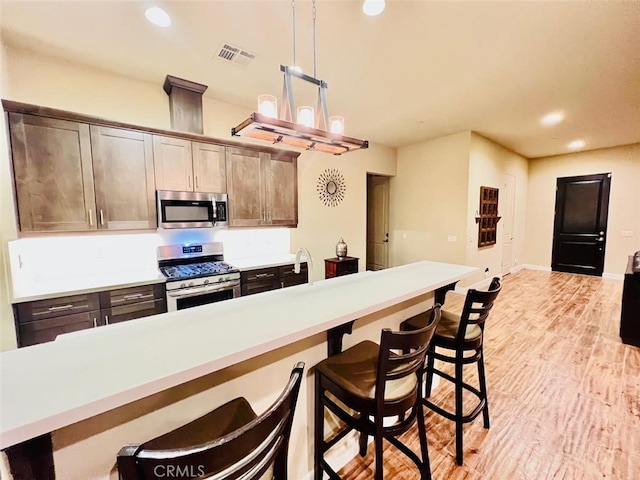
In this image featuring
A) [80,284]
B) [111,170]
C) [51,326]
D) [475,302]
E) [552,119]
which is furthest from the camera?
[552,119]

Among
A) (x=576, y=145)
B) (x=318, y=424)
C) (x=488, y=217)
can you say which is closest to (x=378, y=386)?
(x=318, y=424)

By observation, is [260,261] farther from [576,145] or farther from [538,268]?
[538,268]

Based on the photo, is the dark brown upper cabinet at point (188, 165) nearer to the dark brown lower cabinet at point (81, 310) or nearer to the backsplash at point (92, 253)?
the backsplash at point (92, 253)

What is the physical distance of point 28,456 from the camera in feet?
2.60

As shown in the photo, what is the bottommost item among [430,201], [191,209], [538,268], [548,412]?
[548,412]

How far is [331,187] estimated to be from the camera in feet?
15.9

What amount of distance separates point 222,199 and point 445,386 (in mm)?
3042

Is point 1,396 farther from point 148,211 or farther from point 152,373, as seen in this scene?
point 148,211

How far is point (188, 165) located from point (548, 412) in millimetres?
4046

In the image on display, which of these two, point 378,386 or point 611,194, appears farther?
point 611,194

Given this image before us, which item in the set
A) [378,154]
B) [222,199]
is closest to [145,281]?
[222,199]

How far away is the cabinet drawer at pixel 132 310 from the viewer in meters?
2.48

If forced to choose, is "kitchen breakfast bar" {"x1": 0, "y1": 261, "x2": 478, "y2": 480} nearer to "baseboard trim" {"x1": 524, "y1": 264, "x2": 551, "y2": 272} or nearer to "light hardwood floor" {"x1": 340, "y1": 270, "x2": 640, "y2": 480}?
"light hardwood floor" {"x1": 340, "y1": 270, "x2": 640, "y2": 480}

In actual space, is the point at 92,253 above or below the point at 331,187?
below
